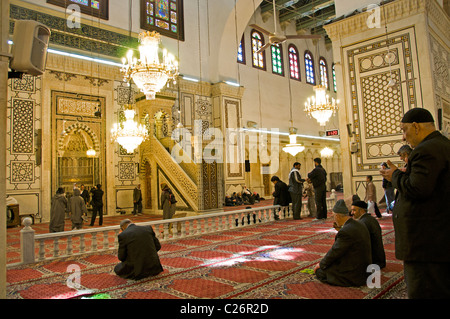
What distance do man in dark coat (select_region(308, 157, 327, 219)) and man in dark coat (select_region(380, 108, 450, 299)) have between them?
5126mm

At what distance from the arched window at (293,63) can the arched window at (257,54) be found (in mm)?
1973

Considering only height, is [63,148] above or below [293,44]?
below

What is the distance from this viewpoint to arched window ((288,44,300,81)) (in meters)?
16.3

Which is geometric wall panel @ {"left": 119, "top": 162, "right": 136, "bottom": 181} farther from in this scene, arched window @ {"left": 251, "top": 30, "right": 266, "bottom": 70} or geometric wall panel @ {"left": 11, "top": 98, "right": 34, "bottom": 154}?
arched window @ {"left": 251, "top": 30, "right": 266, "bottom": 70}

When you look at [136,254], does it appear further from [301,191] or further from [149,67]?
[301,191]

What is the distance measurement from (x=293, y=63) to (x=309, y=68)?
4.47 ft

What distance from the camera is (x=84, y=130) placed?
927 cm

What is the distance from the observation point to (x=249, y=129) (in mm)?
13625

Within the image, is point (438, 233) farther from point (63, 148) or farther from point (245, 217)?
point (63, 148)

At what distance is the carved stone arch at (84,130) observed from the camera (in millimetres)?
8688

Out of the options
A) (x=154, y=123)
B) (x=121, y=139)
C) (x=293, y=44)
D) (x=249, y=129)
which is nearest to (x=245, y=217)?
(x=121, y=139)

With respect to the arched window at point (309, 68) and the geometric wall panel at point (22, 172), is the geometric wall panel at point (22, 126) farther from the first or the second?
the arched window at point (309, 68)

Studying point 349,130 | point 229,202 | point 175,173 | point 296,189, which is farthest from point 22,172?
point 349,130
